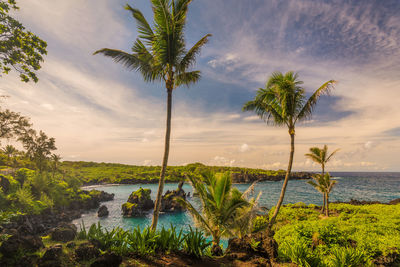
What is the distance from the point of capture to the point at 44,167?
36.5 m

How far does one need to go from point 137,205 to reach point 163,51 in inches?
1222

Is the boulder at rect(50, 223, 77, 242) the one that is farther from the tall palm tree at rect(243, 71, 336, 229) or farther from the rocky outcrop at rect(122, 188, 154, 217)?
the rocky outcrop at rect(122, 188, 154, 217)

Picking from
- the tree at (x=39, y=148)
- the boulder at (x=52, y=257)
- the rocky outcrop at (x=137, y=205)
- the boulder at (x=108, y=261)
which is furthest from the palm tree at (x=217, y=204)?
the tree at (x=39, y=148)

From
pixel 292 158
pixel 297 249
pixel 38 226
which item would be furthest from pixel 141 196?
pixel 297 249

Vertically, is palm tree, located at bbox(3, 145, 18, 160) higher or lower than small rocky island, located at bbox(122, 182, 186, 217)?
higher

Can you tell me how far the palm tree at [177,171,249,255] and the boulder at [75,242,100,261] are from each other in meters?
4.20

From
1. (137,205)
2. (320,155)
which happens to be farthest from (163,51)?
(137,205)

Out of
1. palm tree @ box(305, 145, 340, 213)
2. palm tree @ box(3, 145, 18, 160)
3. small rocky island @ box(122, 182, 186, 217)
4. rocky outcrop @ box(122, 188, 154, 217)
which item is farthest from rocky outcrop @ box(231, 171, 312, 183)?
palm tree @ box(3, 145, 18, 160)

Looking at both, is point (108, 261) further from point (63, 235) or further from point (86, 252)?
point (63, 235)

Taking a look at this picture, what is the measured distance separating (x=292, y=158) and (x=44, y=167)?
46115 mm

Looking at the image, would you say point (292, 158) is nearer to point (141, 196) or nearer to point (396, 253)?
point (396, 253)

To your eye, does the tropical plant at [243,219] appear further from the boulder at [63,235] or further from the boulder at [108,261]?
the boulder at [63,235]

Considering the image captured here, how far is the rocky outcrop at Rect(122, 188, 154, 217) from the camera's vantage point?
31.0 m

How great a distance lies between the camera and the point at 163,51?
7.70m
